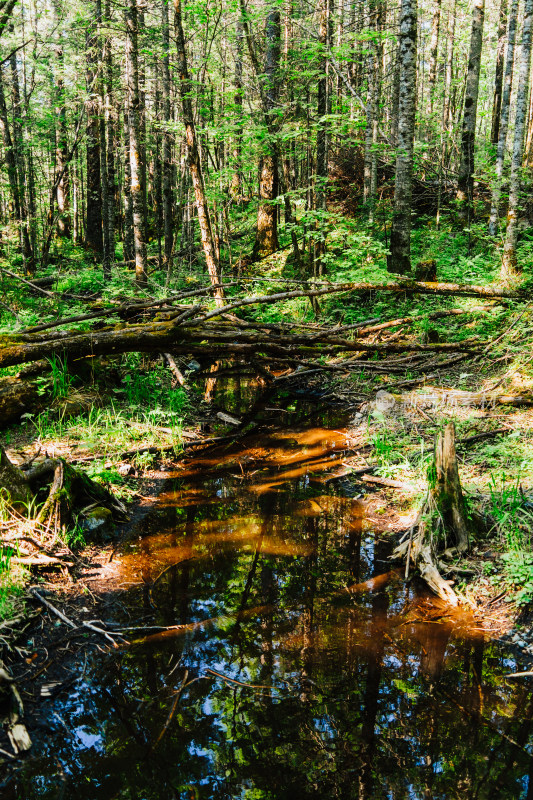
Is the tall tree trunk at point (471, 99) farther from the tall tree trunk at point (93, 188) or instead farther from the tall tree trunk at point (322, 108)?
the tall tree trunk at point (93, 188)

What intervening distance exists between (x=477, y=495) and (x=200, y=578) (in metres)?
2.78

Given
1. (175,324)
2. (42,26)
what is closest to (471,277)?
(175,324)

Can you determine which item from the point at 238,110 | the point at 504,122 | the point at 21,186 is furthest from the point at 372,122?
the point at 21,186

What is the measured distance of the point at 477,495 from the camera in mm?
4988

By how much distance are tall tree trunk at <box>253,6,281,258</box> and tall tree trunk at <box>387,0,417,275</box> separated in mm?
3822

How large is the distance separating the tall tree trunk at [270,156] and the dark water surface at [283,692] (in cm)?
1175

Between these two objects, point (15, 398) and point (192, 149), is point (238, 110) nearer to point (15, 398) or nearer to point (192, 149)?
point (192, 149)

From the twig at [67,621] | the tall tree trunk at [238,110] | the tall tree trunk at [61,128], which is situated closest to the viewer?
the twig at [67,621]

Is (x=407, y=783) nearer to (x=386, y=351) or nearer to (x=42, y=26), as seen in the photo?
(x=386, y=351)

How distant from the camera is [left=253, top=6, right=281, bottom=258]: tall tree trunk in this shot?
1503 centimetres

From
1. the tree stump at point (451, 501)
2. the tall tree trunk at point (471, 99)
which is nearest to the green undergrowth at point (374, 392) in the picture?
the tree stump at point (451, 501)

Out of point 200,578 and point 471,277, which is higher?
point 471,277

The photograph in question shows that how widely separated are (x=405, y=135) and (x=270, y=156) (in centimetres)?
653

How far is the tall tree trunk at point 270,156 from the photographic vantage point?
15031 millimetres
